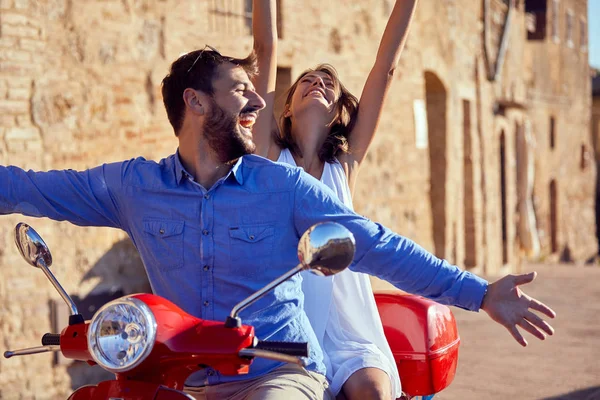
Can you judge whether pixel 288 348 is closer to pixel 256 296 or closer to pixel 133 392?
pixel 256 296

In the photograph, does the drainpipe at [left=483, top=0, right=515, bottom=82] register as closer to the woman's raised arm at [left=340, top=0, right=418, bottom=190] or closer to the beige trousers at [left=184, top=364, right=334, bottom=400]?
the woman's raised arm at [left=340, top=0, right=418, bottom=190]

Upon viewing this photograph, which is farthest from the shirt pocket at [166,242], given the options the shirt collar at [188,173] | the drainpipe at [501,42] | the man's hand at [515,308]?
the drainpipe at [501,42]

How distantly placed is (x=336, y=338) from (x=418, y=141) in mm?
8700

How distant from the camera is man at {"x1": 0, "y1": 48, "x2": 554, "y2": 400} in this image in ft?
7.02

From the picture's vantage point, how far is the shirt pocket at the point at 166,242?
2.25 metres

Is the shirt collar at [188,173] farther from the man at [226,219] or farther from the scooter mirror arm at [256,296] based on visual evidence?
the scooter mirror arm at [256,296]

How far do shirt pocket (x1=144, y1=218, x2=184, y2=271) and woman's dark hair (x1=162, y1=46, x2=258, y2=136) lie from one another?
30 centimetres

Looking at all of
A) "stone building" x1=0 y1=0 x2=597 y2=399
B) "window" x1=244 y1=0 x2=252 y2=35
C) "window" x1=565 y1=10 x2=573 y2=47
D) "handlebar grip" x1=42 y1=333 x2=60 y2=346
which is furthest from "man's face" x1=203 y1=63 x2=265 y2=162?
"window" x1=565 y1=10 x2=573 y2=47

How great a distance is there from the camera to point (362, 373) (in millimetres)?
2529

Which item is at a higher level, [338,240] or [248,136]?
[248,136]

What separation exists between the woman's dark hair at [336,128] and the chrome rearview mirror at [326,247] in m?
1.37

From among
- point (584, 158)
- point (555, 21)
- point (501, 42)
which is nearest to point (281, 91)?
point (501, 42)

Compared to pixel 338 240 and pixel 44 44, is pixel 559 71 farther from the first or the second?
pixel 338 240

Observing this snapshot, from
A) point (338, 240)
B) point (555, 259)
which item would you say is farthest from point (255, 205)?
point (555, 259)
